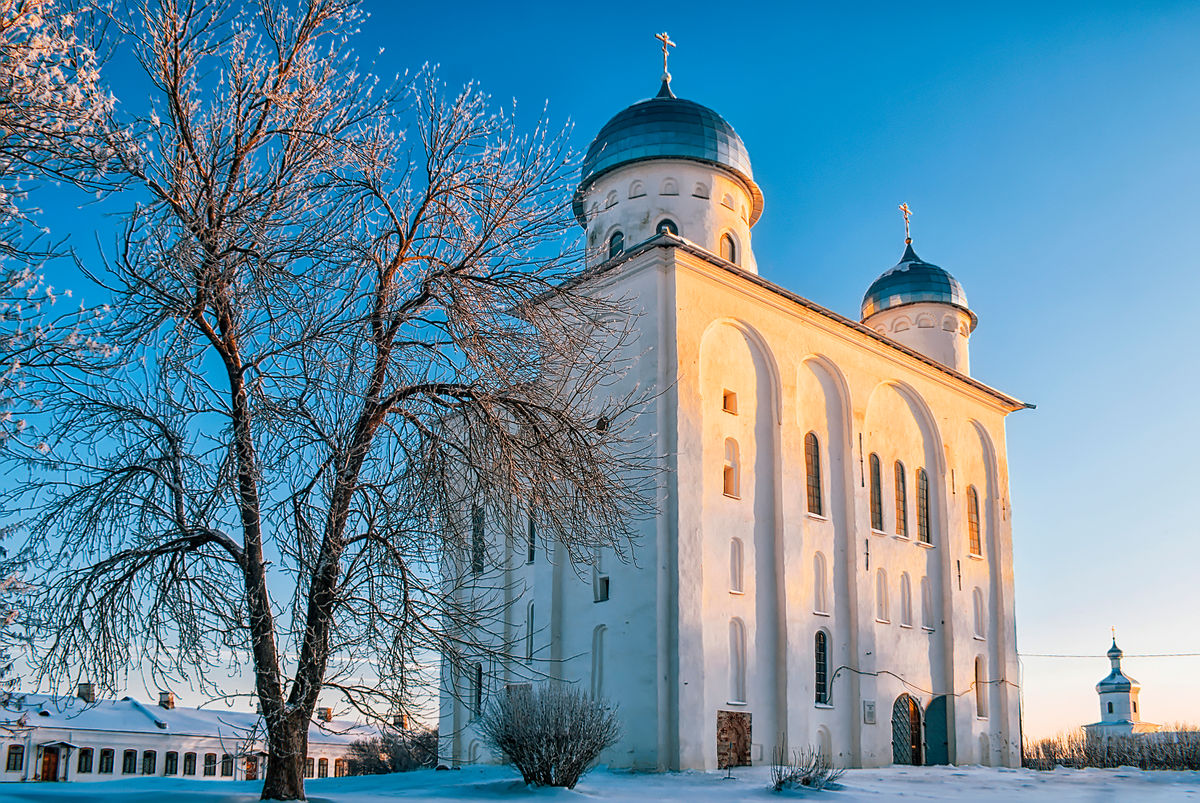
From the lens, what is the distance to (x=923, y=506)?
24.7 meters

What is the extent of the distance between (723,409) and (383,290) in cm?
1051

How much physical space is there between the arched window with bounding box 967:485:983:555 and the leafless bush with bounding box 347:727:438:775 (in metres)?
13.7

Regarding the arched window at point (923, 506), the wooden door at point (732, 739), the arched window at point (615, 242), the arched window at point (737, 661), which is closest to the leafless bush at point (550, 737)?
the wooden door at point (732, 739)

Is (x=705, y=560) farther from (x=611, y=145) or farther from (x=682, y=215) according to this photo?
(x=611, y=145)

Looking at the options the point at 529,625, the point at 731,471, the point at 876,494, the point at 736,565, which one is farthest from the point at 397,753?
the point at 876,494

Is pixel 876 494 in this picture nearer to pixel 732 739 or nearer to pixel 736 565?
pixel 736 565

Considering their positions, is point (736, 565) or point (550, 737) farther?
point (736, 565)

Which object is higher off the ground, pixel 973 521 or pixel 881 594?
pixel 973 521

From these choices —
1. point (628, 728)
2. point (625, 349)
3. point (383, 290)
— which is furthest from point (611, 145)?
point (383, 290)

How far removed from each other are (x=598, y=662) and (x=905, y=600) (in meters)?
8.16

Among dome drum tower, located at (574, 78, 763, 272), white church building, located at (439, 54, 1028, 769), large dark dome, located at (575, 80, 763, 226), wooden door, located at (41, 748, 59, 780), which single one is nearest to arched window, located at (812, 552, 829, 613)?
white church building, located at (439, 54, 1028, 769)

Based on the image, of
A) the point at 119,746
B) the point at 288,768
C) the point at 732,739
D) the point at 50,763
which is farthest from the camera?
the point at 119,746

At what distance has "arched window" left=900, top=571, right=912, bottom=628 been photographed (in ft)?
75.4

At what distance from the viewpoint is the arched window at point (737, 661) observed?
1833cm
